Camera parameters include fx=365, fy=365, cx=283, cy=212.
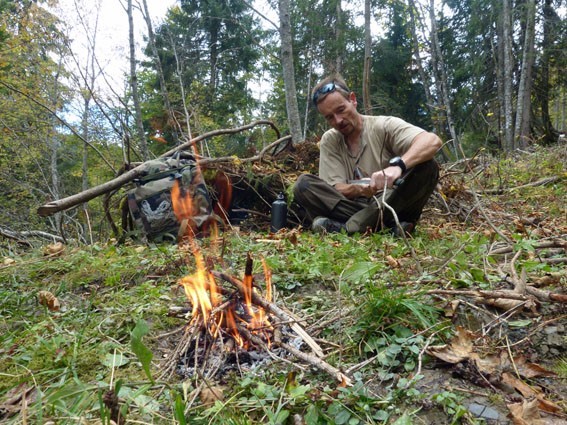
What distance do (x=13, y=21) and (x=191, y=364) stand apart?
1389 cm

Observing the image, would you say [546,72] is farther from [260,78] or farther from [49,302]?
[49,302]

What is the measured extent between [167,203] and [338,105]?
2.10 meters

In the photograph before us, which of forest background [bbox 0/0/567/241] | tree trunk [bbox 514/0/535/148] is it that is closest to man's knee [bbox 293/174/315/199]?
forest background [bbox 0/0/567/241]

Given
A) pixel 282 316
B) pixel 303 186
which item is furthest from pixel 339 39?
pixel 282 316

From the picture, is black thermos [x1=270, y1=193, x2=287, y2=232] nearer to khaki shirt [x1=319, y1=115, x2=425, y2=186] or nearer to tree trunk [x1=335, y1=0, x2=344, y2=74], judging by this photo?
khaki shirt [x1=319, y1=115, x2=425, y2=186]

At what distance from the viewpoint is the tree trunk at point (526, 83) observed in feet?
35.1

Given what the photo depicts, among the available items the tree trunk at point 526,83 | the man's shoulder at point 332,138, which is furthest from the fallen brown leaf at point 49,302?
the tree trunk at point 526,83

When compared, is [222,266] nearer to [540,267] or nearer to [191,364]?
[191,364]

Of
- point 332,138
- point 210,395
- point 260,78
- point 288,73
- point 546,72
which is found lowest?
point 210,395

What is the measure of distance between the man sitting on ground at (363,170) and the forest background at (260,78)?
268 inches

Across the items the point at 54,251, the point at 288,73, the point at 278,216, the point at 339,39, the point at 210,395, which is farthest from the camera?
the point at 339,39

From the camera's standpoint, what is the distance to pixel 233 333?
5.06 feet

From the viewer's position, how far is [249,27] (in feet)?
56.2

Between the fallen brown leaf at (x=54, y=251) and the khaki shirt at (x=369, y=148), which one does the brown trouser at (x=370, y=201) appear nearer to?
the khaki shirt at (x=369, y=148)
